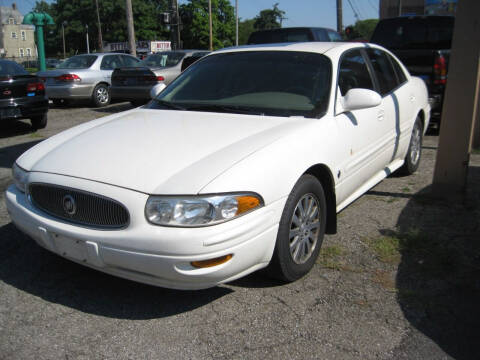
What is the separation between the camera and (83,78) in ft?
41.1

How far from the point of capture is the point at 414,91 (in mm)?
5387

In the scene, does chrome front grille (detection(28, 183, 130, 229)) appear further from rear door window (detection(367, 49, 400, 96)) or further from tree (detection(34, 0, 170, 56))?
tree (detection(34, 0, 170, 56))

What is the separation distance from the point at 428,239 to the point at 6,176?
4906 millimetres

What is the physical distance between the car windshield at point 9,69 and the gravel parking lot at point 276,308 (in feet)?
18.1

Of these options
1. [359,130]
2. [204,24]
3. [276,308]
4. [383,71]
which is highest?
[204,24]

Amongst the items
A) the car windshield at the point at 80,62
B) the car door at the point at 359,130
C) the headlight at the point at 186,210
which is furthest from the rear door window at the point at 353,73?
the car windshield at the point at 80,62

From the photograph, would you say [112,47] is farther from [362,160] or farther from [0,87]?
[362,160]

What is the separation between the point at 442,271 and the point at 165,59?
10971 mm

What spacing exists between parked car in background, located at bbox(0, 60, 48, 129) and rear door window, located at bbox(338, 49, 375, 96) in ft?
21.3

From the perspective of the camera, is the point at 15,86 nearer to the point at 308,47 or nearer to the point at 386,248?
the point at 308,47

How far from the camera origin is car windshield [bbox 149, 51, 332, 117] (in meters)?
3.74

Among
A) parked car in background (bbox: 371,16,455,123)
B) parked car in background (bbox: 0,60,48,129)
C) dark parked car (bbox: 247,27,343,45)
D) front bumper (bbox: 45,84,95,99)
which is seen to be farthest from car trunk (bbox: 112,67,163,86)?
parked car in background (bbox: 371,16,455,123)

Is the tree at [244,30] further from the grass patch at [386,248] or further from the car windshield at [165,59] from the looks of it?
the grass patch at [386,248]

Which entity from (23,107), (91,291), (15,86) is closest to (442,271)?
(91,291)
